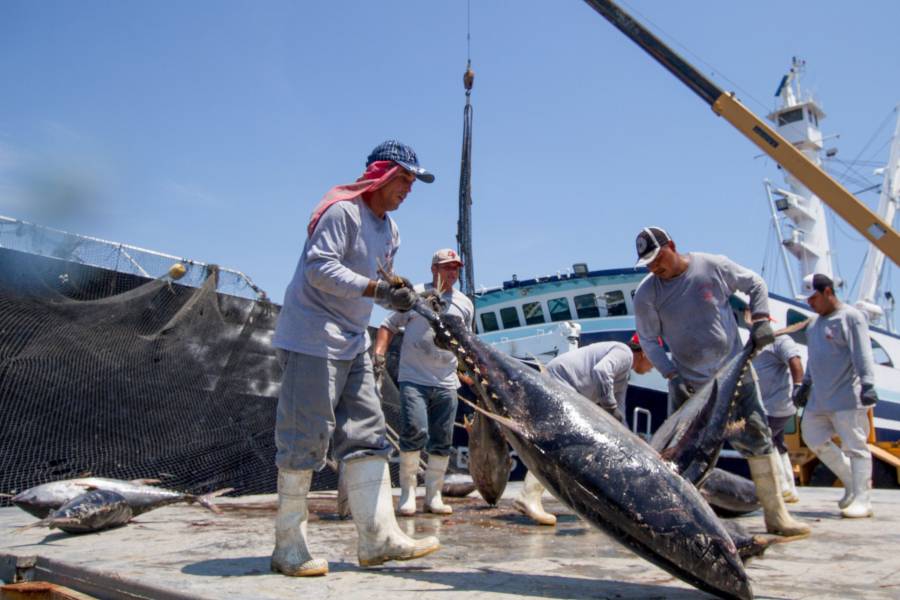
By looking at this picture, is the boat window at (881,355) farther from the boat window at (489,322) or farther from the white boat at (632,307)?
the boat window at (489,322)

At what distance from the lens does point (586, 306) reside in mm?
15531

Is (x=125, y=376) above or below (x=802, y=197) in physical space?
below

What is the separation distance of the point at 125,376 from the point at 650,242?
5.32 metres

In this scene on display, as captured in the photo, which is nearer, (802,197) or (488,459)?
(488,459)

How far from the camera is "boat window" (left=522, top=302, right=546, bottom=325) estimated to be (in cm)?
1620

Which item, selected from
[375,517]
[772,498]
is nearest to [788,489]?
[772,498]

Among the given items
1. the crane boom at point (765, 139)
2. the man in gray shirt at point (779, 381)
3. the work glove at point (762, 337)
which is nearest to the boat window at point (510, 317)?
the crane boom at point (765, 139)

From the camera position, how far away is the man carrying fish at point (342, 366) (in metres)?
2.88

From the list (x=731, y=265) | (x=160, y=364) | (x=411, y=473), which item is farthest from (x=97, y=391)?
(x=731, y=265)

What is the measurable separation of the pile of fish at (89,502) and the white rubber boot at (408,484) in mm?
1328

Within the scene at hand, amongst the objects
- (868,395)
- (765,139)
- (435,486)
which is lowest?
(435,486)

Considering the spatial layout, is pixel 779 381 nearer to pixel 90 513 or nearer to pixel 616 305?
pixel 90 513

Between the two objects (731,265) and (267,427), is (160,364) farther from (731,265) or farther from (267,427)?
(731,265)

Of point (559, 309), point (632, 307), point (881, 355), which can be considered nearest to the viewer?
point (632, 307)
